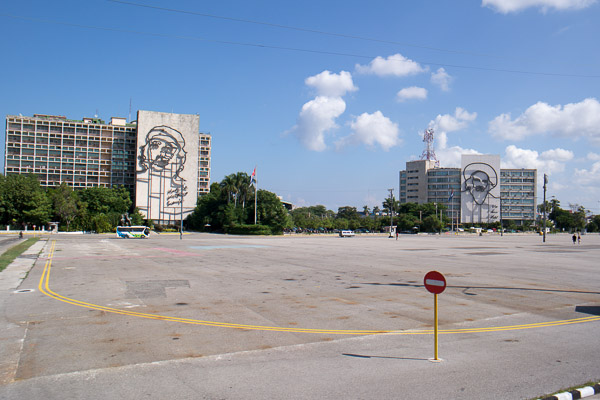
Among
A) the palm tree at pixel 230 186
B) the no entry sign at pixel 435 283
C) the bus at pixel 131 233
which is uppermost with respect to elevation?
the palm tree at pixel 230 186

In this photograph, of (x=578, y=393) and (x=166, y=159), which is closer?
(x=578, y=393)

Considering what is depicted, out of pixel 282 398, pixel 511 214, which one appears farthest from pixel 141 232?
pixel 511 214

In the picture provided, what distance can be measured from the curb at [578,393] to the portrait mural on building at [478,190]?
7230 inches

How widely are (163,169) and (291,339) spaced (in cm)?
11635

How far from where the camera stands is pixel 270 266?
23656 millimetres

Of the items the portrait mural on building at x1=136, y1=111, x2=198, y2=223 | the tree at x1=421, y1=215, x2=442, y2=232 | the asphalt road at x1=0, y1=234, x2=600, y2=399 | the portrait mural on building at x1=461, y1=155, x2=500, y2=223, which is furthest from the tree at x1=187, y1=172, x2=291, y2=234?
the portrait mural on building at x1=461, y1=155, x2=500, y2=223

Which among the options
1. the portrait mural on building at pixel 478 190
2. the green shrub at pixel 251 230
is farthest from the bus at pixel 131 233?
the portrait mural on building at pixel 478 190

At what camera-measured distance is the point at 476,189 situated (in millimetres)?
176875

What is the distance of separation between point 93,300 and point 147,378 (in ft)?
25.2

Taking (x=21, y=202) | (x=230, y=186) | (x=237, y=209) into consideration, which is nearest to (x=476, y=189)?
(x=230, y=186)

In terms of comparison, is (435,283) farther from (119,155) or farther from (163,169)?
(119,155)

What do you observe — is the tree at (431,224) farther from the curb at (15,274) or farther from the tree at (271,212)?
the curb at (15,274)

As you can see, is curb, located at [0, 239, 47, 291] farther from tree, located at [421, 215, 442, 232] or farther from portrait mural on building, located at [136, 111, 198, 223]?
tree, located at [421, 215, 442, 232]

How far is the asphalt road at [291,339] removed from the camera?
20.6 feet
